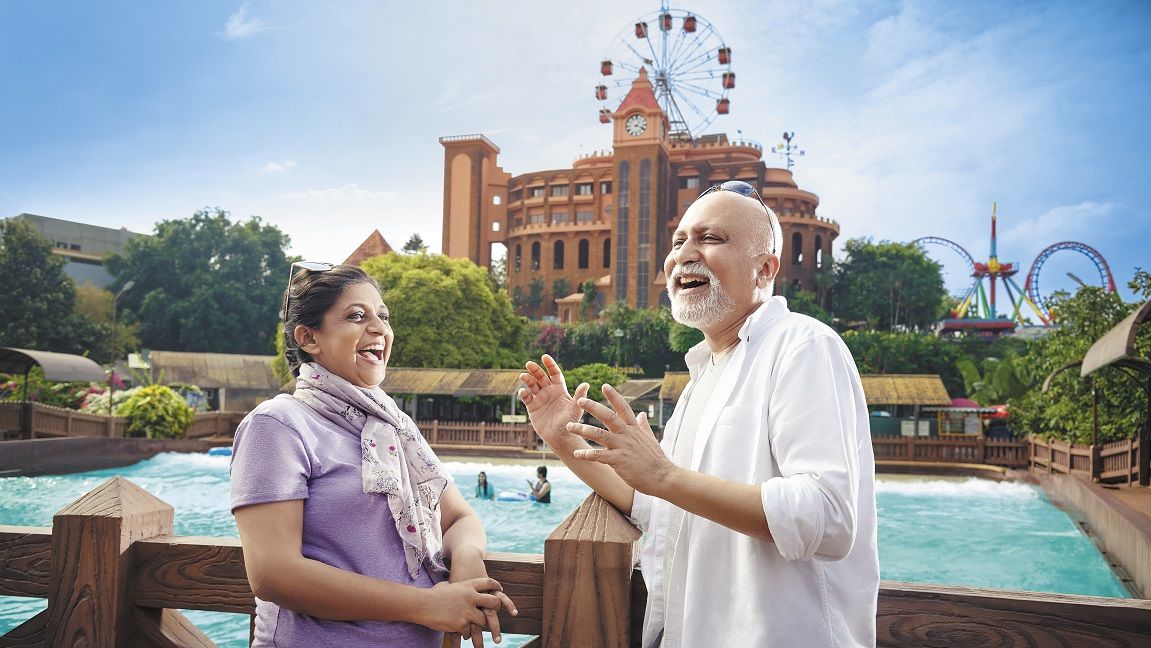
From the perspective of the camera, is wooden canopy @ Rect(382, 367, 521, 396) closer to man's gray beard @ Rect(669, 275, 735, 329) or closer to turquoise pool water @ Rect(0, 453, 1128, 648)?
turquoise pool water @ Rect(0, 453, 1128, 648)

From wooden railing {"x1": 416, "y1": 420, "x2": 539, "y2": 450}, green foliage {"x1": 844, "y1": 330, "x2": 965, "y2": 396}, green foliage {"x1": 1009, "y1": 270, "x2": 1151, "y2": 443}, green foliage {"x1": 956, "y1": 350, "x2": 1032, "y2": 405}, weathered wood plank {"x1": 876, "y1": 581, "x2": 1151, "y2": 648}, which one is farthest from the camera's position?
green foliage {"x1": 844, "y1": 330, "x2": 965, "y2": 396}

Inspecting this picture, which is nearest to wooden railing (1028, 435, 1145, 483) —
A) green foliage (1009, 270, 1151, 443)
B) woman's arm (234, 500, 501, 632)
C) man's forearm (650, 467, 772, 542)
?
green foliage (1009, 270, 1151, 443)

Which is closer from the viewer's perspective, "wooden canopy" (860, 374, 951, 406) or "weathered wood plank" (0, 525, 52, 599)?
"weathered wood plank" (0, 525, 52, 599)

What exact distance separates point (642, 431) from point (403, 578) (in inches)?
20.3

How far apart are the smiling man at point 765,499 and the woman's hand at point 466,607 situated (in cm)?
28

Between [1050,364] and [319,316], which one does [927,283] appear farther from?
[319,316]

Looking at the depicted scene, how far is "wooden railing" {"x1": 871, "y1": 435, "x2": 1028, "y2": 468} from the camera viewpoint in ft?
59.6

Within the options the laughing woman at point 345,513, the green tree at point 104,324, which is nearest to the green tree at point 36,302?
the green tree at point 104,324

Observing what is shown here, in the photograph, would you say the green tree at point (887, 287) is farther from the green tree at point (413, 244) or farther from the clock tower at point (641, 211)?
the green tree at point (413, 244)

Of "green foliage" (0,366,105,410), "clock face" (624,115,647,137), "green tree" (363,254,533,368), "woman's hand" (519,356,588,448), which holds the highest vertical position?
"clock face" (624,115,647,137)

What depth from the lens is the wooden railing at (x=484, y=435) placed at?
21219 millimetres

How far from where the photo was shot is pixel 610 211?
51.3 m

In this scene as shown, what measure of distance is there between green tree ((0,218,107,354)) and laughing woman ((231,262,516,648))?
4045 cm

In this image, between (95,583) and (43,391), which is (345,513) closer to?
(95,583)
